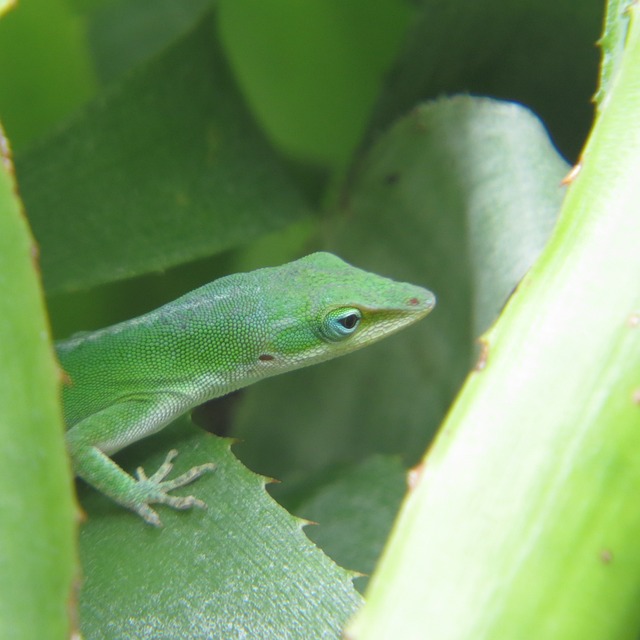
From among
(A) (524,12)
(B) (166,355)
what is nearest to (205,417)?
(B) (166,355)

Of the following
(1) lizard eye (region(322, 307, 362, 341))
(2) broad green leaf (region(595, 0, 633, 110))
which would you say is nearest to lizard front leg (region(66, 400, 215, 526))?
(1) lizard eye (region(322, 307, 362, 341))

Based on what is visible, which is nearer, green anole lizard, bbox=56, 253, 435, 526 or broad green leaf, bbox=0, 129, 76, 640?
broad green leaf, bbox=0, 129, 76, 640

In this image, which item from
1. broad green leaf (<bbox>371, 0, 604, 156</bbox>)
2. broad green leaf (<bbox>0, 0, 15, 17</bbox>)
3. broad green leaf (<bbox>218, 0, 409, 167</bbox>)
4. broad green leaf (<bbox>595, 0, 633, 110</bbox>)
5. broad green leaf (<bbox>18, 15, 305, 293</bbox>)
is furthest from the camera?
broad green leaf (<bbox>218, 0, 409, 167</bbox>)

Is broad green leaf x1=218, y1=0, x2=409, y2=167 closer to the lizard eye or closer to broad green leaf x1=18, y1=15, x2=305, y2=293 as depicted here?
broad green leaf x1=18, y1=15, x2=305, y2=293

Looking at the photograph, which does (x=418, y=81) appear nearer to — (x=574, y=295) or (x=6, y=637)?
(x=574, y=295)

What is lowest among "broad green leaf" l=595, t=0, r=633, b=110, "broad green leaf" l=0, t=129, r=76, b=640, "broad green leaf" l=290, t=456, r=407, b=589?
"broad green leaf" l=290, t=456, r=407, b=589

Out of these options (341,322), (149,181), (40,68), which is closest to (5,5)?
(149,181)

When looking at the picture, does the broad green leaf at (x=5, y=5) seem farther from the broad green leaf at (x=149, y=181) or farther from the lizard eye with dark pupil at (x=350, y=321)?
the lizard eye with dark pupil at (x=350, y=321)

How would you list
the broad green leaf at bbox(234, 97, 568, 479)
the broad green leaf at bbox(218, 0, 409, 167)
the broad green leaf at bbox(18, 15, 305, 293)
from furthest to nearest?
the broad green leaf at bbox(218, 0, 409, 167) < the broad green leaf at bbox(18, 15, 305, 293) < the broad green leaf at bbox(234, 97, 568, 479)
